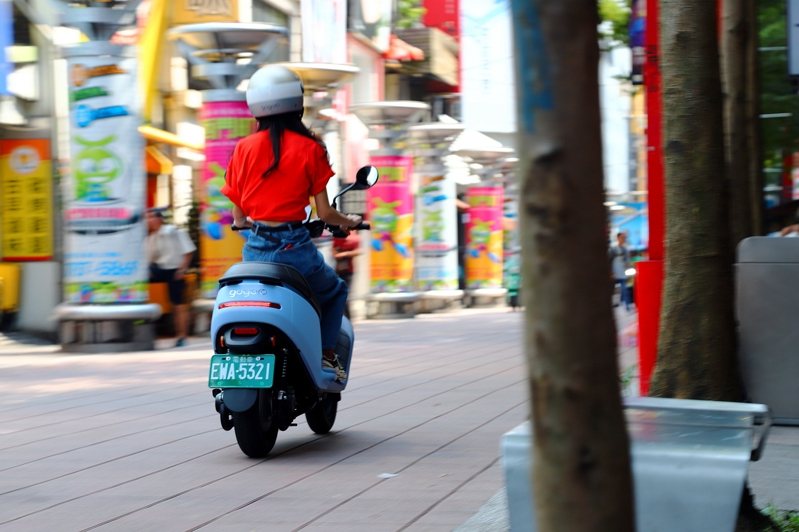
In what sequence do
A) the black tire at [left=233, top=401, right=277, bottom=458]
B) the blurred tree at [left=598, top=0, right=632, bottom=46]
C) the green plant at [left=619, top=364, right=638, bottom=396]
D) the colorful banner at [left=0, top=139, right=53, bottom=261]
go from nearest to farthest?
the black tire at [left=233, top=401, right=277, bottom=458] < the green plant at [left=619, top=364, right=638, bottom=396] < the colorful banner at [left=0, top=139, right=53, bottom=261] < the blurred tree at [left=598, top=0, right=632, bottom=46]

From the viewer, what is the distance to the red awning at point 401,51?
3388 centimetres

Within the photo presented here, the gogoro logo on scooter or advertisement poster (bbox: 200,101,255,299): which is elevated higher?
advertisement poster (bbox: 200,101,255,299)

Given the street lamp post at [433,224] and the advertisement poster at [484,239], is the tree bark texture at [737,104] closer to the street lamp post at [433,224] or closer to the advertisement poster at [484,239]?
the street lamp post at [433,224]

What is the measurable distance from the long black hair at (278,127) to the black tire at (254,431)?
1.33 meters

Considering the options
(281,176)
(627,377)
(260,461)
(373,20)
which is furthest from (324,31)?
(260,461)

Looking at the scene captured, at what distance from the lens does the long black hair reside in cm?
750

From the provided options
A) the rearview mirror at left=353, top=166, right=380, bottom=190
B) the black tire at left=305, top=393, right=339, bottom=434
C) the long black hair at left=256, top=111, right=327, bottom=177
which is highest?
the long black hair at left=256, top=111, right=327, bottom=177

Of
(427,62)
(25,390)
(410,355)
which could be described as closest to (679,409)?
(25,390)

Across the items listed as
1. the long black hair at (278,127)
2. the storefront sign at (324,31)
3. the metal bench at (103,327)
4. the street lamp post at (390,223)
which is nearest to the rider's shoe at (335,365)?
the long black hair at (278,127)

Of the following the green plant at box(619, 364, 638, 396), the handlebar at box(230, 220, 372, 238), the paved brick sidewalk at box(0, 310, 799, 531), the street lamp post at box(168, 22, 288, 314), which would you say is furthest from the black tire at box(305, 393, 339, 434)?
the street lamp post at box(168, 22, 288, 314)

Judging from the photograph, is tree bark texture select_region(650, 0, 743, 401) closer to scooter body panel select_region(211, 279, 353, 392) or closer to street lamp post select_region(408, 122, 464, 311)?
scooter body panel select_region(211, 279, 353, 392)

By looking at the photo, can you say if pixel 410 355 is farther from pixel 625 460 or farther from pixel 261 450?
pixel 625 460

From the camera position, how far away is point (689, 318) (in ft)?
23.0

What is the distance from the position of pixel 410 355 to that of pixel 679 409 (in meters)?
10.9
